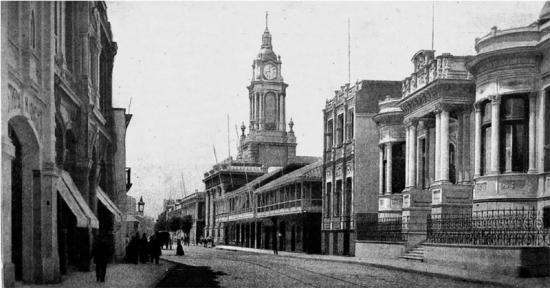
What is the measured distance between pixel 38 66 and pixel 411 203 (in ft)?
69.2

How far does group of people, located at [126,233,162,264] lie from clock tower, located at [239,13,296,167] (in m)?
54.1

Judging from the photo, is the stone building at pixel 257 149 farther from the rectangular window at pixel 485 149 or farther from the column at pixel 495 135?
the column at pixel 495 135

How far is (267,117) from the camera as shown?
8944 cm

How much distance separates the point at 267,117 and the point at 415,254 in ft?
197

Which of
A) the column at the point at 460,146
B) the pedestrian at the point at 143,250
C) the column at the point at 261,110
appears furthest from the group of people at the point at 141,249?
the column at the point at 261,110

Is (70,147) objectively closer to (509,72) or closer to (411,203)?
(509,72)

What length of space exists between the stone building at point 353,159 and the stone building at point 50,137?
1866cm

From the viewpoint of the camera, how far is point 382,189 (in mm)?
38094

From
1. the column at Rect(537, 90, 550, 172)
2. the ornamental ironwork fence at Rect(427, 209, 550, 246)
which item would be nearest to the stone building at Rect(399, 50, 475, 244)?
the ornamental ironwork fence at Rect(427, 209, 550, 246)

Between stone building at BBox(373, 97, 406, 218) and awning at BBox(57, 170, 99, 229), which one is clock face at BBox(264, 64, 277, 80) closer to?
stone building at BBox(373, 97, 406, 218)

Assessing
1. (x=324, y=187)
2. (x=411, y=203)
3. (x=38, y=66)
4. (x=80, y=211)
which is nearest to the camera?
(x=38, y=66)

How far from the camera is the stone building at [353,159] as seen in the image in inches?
1594

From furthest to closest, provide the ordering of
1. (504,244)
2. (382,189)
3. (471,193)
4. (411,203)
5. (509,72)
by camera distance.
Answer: (382,189)
(411,203)
(471,193)
(509,72)
(504,244)

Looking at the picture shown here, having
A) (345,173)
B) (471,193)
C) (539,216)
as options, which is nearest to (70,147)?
(539,216)
